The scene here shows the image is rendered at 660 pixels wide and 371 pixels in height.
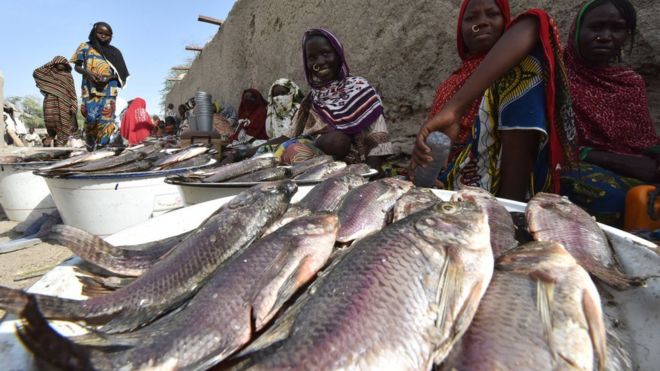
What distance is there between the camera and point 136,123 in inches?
412

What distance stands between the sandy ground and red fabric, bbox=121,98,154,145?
6660 mm

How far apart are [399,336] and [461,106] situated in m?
1.81

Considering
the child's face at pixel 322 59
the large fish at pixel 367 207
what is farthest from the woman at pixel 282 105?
the large fish at pixel 367 207

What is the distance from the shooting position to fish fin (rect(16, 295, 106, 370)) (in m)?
0.62

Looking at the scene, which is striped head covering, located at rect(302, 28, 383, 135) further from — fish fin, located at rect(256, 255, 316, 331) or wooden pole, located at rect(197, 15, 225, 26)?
wooden pole, located at rect(197, 15, 225, 26)

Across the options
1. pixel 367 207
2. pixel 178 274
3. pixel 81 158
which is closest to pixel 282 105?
pixel 81 158

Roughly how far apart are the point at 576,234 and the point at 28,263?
4.53 metres

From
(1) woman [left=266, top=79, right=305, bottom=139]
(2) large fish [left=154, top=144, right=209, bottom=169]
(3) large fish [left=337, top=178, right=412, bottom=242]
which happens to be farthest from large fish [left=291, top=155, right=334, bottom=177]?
(1) woman [left=266, top=79, right=305, bottom=139]

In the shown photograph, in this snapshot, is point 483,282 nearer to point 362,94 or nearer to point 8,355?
point 8,355

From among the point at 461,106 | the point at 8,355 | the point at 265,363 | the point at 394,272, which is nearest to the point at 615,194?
the point at 461,106

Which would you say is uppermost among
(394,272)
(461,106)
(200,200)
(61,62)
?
(61,62)

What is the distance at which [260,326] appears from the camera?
940 mm

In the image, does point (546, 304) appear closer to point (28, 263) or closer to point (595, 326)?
point (595, 326)

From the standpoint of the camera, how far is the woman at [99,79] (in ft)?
25.9
